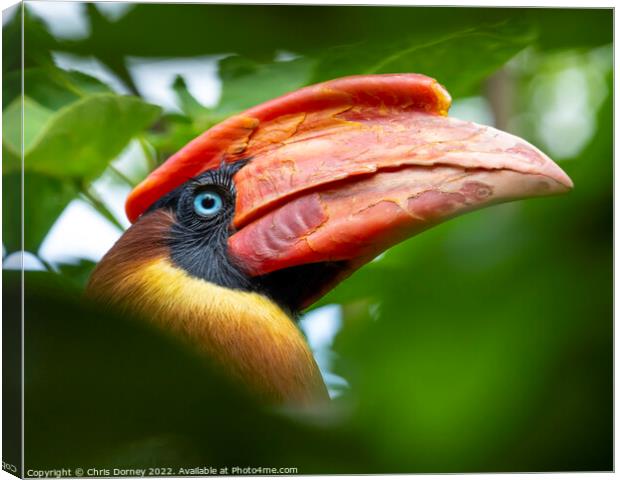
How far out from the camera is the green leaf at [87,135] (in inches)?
65.4

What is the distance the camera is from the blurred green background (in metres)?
0.36

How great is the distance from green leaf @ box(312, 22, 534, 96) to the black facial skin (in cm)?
36

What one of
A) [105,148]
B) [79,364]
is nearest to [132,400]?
[79,364]

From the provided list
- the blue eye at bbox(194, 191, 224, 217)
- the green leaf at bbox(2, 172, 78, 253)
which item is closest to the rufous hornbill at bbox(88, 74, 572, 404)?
the blue eye at bbox(194, 191, 224, 217)

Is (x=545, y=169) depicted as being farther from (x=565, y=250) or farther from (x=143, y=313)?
(x=565, y=250)

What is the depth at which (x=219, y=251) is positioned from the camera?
6.85ft

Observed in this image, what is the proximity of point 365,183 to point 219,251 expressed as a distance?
0.45m

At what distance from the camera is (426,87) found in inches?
71.7

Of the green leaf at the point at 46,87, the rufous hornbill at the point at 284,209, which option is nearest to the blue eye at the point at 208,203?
the rufous hornbill at the point at 284,209

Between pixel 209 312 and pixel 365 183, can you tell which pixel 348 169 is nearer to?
pixel 365 183

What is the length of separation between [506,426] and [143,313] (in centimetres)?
169

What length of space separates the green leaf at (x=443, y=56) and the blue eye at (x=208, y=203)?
1.24ft

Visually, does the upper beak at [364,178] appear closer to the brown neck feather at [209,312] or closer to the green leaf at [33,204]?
the brown neck feather at [209,312]

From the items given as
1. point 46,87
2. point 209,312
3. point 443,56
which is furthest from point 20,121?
point 443,56
